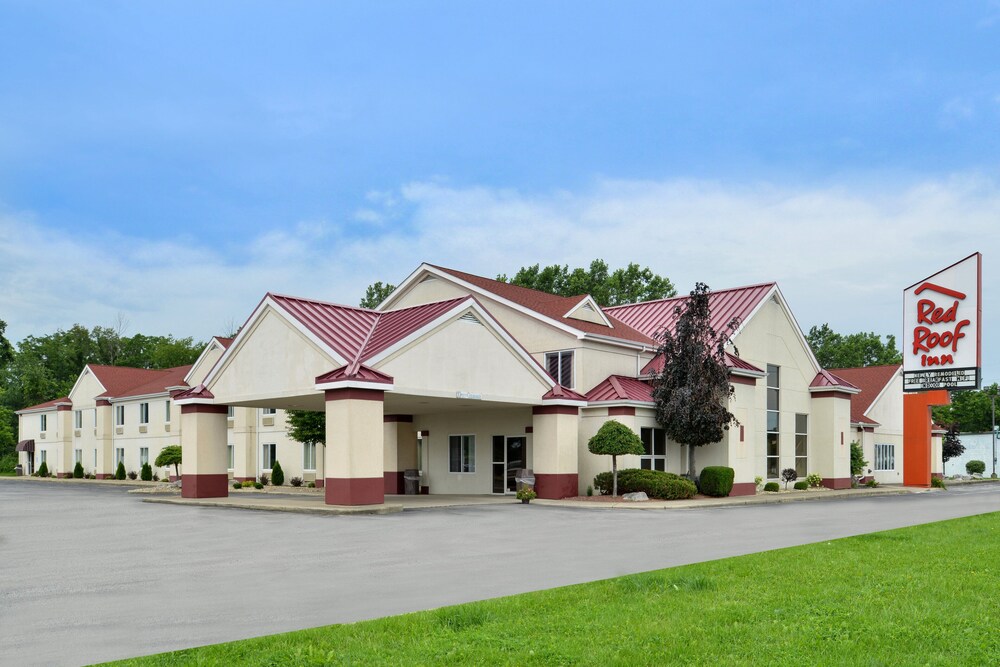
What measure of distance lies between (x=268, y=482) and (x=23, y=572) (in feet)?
126

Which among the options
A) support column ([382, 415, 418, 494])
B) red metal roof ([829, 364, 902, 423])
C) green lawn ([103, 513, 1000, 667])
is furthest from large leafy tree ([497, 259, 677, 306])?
green lawn ([103, 513, 1000, 667])

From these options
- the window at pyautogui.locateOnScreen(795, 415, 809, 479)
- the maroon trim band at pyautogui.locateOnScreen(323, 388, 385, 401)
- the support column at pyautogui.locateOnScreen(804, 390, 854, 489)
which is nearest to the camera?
the maroon trim band at pyautogui.locateOnScreen(323, 388, 385, 401)

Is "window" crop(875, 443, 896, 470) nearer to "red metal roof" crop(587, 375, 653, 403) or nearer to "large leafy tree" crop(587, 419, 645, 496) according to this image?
"red metal roof" crop(587, 375, 653, 403)

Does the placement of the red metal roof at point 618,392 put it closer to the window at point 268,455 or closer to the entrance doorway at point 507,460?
the entrance doorway at point 507,460

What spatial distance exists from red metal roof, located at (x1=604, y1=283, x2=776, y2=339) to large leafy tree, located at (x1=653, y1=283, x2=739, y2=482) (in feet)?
12.0

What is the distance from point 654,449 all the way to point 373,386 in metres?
13.3

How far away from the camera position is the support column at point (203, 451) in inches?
1245

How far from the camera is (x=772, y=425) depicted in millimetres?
40250

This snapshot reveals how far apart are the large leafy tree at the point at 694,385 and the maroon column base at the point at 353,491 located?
12.3 m

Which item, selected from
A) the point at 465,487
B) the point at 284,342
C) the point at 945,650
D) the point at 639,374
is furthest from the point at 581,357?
the point at 945,650

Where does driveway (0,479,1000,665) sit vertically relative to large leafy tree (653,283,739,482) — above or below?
below

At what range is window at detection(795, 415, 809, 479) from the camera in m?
42.2

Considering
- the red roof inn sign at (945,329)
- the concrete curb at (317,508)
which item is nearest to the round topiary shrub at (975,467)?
the red roof inn sign at (945,329)

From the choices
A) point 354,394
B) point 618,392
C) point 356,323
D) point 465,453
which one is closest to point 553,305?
point 618,392
